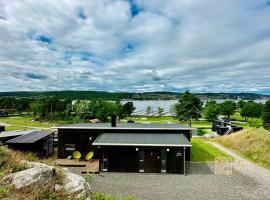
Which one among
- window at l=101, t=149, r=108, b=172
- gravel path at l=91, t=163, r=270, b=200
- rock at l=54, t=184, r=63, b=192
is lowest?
gravel path at l=91, t=163, r=270, b=200

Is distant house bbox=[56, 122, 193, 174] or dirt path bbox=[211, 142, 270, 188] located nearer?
dirt path bbox=[211, 142, 270, 188]

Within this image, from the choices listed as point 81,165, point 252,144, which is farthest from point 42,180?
point 252,144

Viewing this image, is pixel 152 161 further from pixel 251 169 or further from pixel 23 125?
pixel 23 125

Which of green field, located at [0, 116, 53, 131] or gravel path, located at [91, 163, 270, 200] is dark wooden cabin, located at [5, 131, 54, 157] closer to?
gravel path, located at [91, 163, 270, 200]

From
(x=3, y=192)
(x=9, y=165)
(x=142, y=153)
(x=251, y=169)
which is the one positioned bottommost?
(x=251, y=169)

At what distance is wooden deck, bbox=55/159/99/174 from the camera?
17.4 meters

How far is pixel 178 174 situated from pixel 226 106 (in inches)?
2166

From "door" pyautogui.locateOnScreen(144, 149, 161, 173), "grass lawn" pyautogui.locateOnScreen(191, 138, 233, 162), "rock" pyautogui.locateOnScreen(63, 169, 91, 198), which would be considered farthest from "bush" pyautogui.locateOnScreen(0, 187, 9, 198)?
"grass lawn" pyautogui.locateOnScreen(191, 138, 233, 162)

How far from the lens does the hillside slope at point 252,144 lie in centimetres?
2122

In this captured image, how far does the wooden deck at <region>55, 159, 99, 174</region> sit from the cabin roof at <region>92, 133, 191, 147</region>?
6.91 feet

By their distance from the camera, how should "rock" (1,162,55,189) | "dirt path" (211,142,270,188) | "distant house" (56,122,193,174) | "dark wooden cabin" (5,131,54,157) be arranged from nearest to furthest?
"rock" (1,162,55,189) < "dirt path" (211,142,270,188) < "distant house" (56,122,193,174) < "dark wooden cabin" (5,131,54,157)

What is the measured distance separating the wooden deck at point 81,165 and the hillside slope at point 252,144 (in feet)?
48.1

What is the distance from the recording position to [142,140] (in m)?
18.3

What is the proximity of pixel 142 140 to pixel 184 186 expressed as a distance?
5189mm
